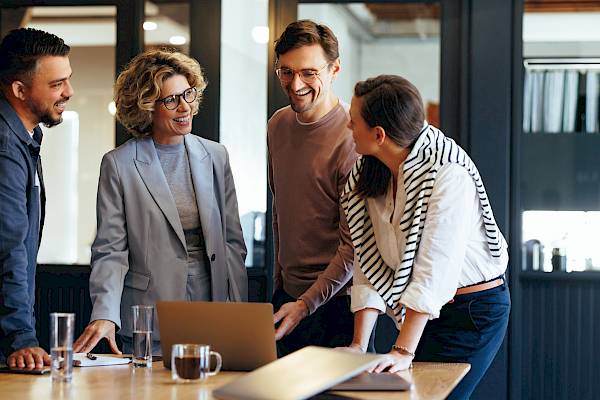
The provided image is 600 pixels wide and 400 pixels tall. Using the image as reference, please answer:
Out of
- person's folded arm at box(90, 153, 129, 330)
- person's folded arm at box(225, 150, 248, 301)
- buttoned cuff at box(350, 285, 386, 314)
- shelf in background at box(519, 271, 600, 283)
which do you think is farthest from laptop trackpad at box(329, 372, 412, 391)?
shelf in background at box(519, 271, 600, 283)

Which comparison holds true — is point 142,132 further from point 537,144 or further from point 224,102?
point 537,144

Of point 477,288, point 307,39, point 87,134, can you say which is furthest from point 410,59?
point 477,288

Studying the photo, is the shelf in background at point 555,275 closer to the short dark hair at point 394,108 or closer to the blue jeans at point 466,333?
the blue jeans at point 466,333

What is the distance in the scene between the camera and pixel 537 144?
16.4ft

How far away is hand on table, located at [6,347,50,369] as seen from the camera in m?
2.68

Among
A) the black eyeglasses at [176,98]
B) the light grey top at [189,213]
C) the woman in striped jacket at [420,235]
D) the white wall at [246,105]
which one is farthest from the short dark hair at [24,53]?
the white wall at [246,105]

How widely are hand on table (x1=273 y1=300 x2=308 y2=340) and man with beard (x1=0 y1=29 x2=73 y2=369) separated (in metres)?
0.71

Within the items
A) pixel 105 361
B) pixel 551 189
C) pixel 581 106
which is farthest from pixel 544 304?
pixel 105 361

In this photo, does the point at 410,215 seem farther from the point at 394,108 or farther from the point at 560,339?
the point at 560,339

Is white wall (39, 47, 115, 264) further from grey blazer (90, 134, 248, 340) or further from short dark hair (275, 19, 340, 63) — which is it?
short dark hair (275, 19, 340, 63)

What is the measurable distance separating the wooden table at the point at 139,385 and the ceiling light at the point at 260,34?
2.67 metres

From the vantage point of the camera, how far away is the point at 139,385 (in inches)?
95.2

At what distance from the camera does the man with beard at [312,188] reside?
326 cm

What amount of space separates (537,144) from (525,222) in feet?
1.22
